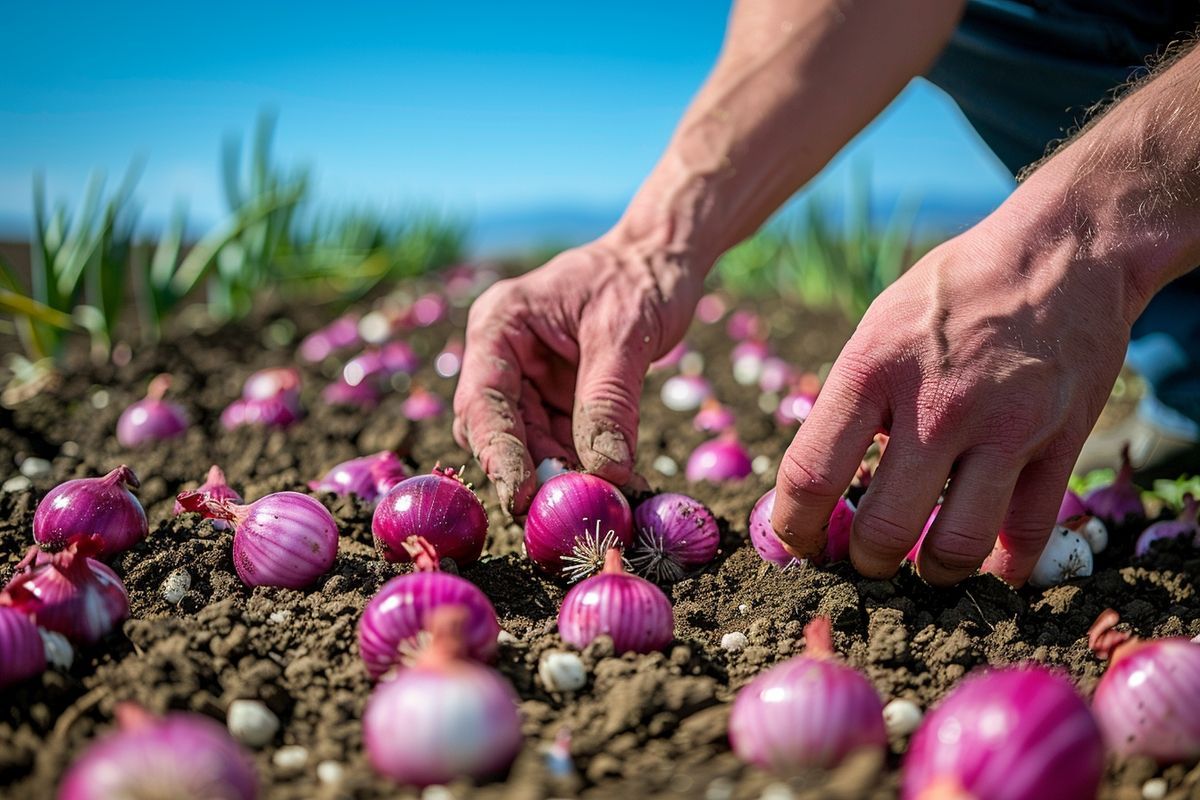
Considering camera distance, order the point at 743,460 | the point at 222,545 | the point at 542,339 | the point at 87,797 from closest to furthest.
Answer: the point at 87,797 < the point at 222,545 < the point at 542,339 < the point at 743,460

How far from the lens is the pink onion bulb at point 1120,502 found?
1.88 m

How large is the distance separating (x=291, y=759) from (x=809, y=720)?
0.54 meters

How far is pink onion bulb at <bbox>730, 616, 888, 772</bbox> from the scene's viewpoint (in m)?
0.92

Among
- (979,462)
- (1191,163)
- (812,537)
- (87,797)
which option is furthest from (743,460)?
(87,797)

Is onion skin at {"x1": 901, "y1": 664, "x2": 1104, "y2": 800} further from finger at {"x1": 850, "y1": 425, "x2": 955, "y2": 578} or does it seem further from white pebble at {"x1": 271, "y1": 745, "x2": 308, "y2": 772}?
white pebble at {"x1": 271, "y1": 745, "x2": 308, "y2": 772}

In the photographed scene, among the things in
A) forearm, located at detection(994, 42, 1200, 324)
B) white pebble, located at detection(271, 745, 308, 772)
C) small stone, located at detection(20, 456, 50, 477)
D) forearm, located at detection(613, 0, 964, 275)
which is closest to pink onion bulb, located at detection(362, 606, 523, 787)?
white pebble, located at detection(271, 745, 308, 772)

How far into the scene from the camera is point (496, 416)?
67.3 inches

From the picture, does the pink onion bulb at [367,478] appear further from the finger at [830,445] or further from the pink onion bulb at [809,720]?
the pink onion bulb at [809,720]

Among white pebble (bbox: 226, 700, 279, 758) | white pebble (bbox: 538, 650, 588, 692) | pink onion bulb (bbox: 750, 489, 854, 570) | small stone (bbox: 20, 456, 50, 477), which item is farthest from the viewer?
small stone (bbox: 20, 456, 50, 477)

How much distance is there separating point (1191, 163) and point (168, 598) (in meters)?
1.62

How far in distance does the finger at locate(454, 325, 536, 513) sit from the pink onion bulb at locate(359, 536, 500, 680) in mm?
476

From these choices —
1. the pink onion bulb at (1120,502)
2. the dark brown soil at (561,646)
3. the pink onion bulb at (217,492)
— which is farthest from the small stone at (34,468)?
the pink onion bulb at (1120,502)

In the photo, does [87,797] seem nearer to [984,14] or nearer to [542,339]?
[542,339]

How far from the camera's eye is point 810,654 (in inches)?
41.7
